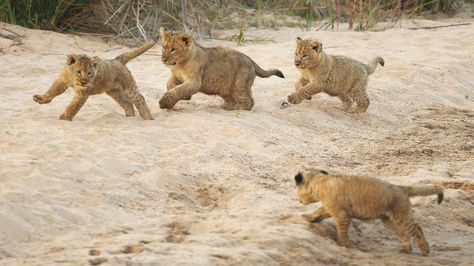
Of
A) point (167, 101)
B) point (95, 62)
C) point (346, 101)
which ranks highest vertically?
point (95, 62)

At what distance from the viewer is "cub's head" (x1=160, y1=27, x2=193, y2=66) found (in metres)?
9.43

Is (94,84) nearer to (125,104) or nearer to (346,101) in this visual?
(125,104)

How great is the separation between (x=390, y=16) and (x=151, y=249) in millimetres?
11299

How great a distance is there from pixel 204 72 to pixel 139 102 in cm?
87

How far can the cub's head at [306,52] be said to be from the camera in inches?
397

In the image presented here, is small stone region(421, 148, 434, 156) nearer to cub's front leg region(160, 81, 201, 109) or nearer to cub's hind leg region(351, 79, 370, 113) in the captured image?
cub's hind leg region(351, 79, 370, 113)

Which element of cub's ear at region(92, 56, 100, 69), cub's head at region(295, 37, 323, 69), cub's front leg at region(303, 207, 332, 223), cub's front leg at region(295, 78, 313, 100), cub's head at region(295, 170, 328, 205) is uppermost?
cub's ear at region(92, 56, 100, 69)

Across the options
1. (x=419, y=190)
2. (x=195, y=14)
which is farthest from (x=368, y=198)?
(x=195, y=14)

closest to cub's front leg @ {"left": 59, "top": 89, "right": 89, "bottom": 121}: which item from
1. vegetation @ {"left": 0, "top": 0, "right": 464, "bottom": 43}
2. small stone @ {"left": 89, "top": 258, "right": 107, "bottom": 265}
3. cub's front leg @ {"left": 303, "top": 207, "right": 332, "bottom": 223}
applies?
cub's front leg @ {"left": 303, "top": 207, "right": 332, "bottom": 223}

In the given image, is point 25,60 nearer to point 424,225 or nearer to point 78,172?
point 78,172

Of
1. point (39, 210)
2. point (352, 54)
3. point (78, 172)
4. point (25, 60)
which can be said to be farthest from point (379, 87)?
point (39, 210)

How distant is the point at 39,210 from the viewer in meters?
6.32

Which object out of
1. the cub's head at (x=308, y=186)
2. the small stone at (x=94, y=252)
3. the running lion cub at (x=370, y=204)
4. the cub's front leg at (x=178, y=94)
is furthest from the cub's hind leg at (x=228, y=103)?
the small stone at (x=94, y=252)

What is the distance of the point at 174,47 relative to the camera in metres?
9.43
